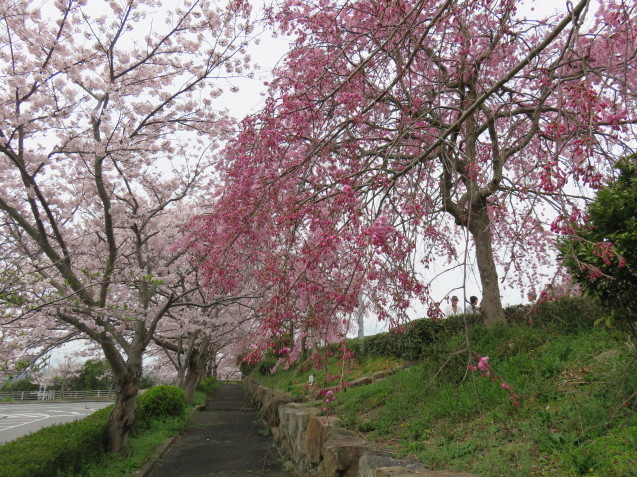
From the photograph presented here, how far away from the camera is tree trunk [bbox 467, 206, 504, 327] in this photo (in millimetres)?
6833

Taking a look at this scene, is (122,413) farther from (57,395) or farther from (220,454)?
(57,395)

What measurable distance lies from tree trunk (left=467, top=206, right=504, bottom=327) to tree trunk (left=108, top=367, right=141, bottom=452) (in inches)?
272

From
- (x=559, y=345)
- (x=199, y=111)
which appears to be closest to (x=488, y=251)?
(x=559, y=345)

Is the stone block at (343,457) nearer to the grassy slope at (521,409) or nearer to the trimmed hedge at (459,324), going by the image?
the grassy slope at (521,409)

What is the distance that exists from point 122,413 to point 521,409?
7.38 metres

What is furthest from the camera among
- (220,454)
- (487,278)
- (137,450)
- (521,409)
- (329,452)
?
(220,454)

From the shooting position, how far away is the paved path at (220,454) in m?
7.31

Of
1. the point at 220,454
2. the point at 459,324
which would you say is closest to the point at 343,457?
the point at 459,324

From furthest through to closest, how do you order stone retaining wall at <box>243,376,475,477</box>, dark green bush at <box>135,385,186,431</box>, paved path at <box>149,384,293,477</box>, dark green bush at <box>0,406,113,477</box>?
dark green bush at <box>135,385,186,431</box> < paved path at <box>149,384,293,477</box> < dark green bush at <box>0,406,113,477</box> < stone retaining wall at <box>243,376,475,477</box>

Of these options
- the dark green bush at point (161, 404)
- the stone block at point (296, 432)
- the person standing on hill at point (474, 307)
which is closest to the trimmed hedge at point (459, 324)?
the person standing on hill at point (474, 307)

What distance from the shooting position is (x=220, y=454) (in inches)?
345

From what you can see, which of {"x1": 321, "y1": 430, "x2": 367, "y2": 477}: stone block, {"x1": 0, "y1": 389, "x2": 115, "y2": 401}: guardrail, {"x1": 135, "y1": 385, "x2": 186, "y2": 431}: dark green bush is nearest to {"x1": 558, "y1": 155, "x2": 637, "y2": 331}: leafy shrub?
{"x1": 321, "y1": 430, "x2": 367, "y2": 477}: stone block

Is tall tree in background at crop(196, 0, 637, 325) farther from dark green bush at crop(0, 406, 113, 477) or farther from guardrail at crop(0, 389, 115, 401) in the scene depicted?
guardrail at crop(0, 389, 115, 401)

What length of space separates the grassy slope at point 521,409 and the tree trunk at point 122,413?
440cm
